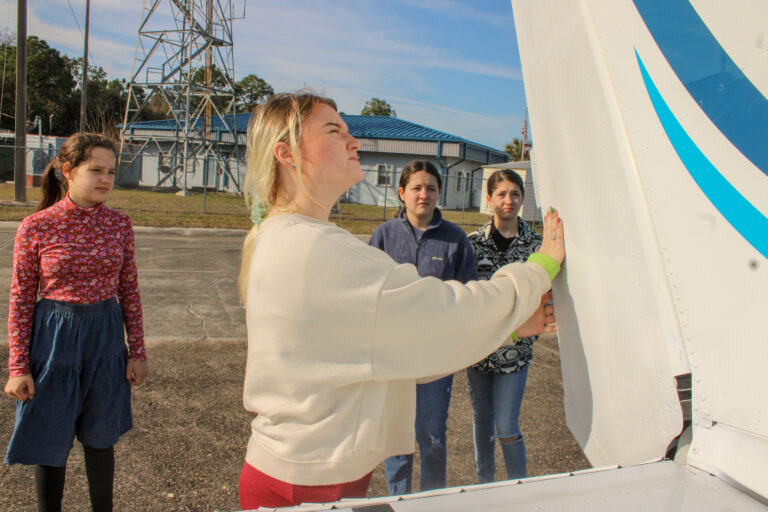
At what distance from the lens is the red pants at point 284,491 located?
1.47 metres

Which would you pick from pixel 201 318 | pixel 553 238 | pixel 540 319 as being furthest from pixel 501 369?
pixel 201 318

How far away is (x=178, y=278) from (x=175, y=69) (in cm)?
2098

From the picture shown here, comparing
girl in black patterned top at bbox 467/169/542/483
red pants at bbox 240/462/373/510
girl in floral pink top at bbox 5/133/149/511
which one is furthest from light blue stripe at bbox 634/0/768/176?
girl in floral pink top at bbox 5/133/149/511

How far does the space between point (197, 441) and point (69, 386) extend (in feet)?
4.36

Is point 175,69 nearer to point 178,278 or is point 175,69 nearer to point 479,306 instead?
point 178,278

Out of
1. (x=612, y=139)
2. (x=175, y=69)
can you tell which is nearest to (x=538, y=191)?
(x=612, y=139)

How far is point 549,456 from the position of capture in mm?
3713

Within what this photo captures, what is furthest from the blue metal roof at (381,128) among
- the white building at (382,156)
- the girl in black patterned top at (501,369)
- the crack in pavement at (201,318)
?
the girl in black patterned top at (501,369)

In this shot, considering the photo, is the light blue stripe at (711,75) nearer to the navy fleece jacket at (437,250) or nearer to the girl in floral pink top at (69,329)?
the navy fleece jacket at (437,250)

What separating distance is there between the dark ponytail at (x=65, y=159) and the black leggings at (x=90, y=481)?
3.81ft

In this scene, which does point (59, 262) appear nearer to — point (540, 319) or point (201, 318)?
point (540, 319)

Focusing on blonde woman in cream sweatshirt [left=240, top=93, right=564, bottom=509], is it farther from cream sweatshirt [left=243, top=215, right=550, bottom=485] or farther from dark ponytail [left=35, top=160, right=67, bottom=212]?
dark ponytail [left=35, top=160, right=67, bottom=212]

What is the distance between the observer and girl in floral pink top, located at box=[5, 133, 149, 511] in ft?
7.88

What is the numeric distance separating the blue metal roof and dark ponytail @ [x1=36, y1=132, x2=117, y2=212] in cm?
2843
